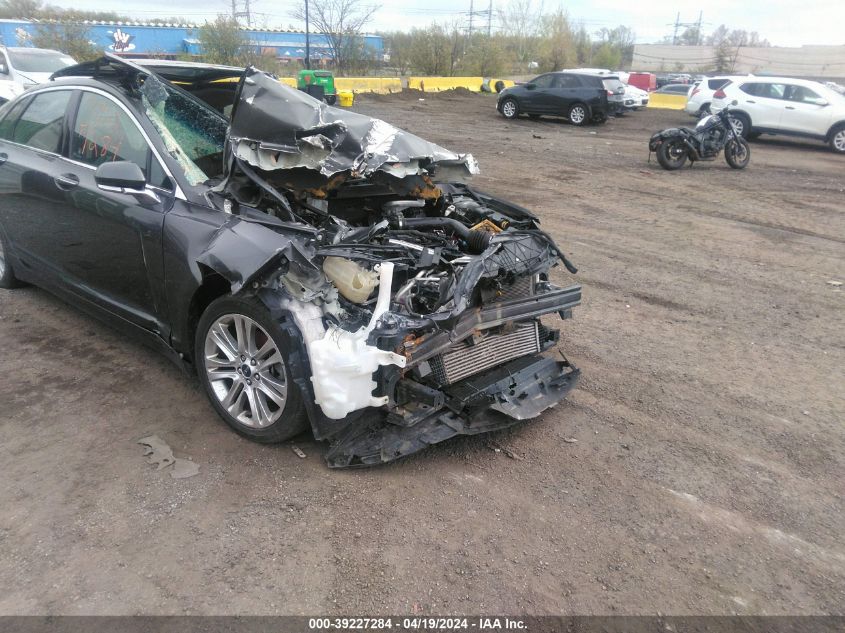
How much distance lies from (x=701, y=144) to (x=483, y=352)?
11952 mm

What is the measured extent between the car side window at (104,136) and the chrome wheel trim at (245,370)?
1.18 metres

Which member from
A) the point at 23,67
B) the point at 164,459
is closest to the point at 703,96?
the point at 23,67

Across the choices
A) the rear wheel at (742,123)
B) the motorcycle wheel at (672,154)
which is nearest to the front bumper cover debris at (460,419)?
the motorcycle wheel at (672,154)

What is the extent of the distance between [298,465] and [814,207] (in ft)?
34.1

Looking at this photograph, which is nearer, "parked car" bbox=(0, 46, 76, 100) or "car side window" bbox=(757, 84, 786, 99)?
"parked car" bbox=(0, 46, 76, 100)

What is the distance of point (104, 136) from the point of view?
3934 mm

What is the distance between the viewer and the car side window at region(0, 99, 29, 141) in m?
4.70

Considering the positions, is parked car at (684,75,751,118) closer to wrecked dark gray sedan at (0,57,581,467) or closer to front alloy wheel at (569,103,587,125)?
front alloy wheel at (569,103,587,125)

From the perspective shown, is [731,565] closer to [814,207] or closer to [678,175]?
[814,207]

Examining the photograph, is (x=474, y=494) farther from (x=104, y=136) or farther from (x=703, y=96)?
(x=703, y=96)

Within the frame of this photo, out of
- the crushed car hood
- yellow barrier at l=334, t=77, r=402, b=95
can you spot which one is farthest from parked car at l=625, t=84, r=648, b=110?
the crushed car hood

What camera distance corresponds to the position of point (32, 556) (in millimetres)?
2578

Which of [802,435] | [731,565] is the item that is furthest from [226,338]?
[802,435]

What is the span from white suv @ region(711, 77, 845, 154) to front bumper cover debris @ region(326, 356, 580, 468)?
53.9 ft
